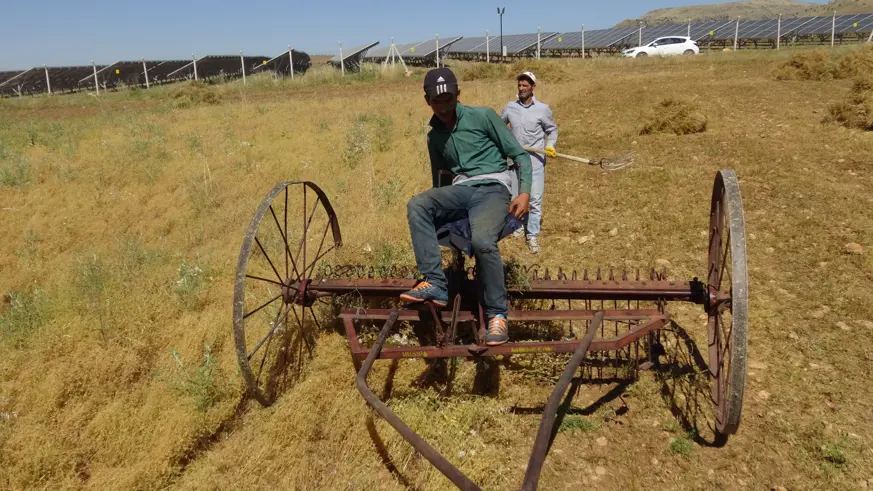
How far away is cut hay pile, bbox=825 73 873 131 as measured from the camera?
871 centimetres

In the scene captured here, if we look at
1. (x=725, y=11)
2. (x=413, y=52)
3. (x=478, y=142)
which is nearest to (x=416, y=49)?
(x=413, y=52)

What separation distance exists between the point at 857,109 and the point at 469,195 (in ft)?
28.8

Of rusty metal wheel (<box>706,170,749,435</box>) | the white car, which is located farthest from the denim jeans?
the white car

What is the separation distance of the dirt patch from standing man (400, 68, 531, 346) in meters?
16.3

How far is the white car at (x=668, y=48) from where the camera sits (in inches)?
1017

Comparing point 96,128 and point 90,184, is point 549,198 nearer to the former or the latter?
point 90,184

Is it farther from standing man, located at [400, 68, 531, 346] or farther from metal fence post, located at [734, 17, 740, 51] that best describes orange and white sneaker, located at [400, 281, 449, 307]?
metal fence post, located at [734, 17, 740, 51]

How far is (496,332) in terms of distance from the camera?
3.13 metres

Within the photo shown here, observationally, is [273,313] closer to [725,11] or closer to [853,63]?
[853,63]

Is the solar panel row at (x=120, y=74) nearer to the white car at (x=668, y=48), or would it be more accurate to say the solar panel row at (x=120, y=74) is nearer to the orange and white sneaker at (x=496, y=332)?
the white car at (x=668, y=48)

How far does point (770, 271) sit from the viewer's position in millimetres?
5020

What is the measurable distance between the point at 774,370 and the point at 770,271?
163 cm

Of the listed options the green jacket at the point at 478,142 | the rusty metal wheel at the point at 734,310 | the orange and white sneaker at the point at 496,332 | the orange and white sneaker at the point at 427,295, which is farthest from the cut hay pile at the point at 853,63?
the orange and white sneaker at the point at 427,295

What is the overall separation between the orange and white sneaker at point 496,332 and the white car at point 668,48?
26.1 m
